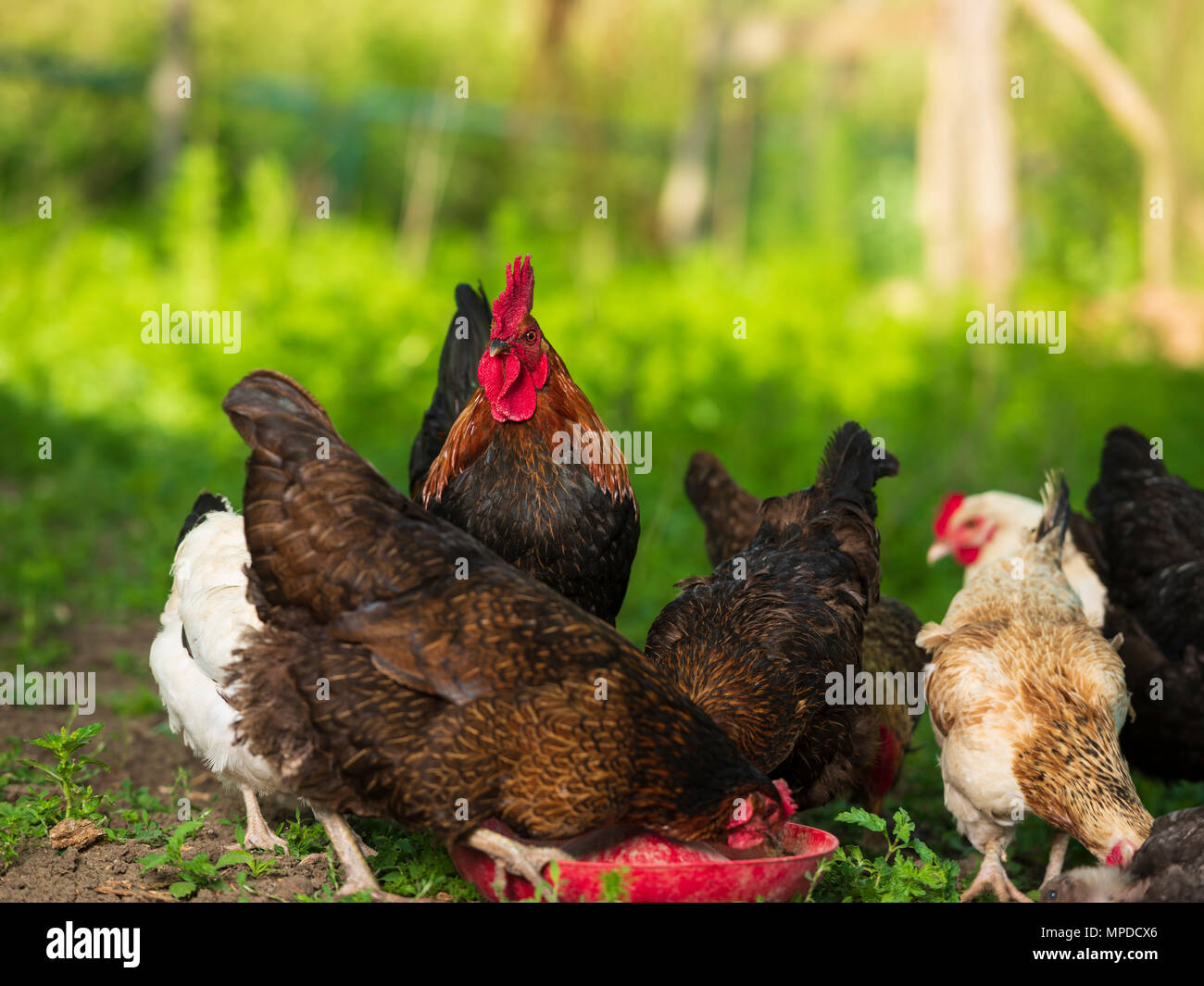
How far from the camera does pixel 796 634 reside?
11.2 ft

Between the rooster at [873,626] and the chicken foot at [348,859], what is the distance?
64.4 inches

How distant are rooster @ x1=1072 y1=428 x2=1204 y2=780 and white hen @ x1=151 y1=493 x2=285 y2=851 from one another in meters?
2.93

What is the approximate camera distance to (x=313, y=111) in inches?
467

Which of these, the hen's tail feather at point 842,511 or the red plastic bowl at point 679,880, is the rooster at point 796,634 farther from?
the red plastic bowl at point 679,880

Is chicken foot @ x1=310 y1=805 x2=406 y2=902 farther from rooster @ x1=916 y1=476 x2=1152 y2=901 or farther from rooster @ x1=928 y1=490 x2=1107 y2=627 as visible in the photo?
rooster @ x1=928 y1=490 x2=1107 y2=627

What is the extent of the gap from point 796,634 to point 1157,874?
1078 millimetres

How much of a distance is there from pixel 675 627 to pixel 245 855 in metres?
1.36

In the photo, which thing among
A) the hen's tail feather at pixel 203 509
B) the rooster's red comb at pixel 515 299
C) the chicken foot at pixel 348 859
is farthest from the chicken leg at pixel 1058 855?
the hen's tail feather at pixel 203 509

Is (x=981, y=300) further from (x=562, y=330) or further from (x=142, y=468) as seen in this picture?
(x=142, y=468)

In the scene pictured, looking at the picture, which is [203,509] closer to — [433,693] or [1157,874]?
[433,693]

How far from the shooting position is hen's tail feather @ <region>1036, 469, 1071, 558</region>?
420 cm

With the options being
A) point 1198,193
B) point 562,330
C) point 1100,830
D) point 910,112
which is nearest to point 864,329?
point 562,330

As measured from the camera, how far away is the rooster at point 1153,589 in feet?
13.4

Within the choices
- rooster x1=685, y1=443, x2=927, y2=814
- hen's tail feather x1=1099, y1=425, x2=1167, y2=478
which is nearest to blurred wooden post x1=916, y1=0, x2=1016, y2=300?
hen's tail feather x1=1099, y1=425, x2=1167, y2=478
